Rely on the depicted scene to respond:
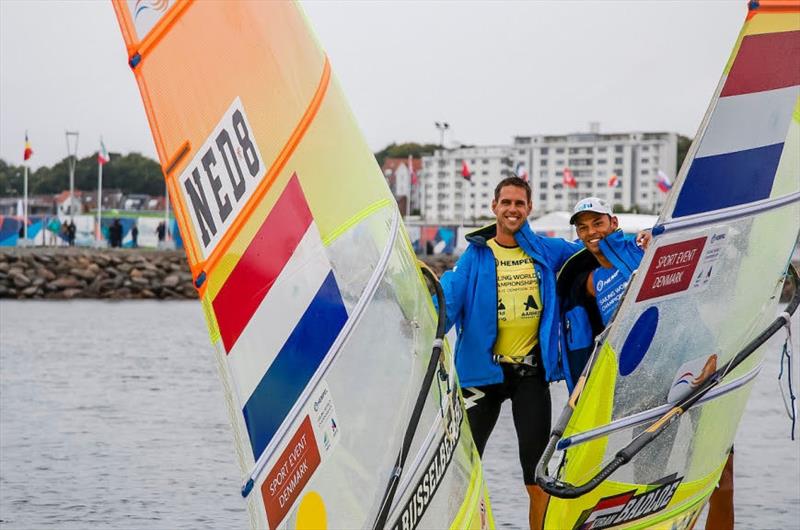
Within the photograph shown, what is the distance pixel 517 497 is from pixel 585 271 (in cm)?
404

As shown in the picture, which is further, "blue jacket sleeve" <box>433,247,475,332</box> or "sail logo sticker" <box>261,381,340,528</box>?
"blue jacket sleeve" <box>433,247,475,332</box>

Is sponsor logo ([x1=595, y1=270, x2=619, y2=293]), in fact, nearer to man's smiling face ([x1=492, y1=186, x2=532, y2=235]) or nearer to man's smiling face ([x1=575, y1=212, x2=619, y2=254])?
man's smiling face ([x1=575, y1=212, x2=619, y2=254])

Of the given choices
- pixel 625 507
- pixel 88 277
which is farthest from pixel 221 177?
pixel 88 277

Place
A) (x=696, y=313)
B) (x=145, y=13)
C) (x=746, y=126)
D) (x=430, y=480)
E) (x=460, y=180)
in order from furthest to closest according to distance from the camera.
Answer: (x=460, y=180) < (x=696, y=313) < (x=746, y=126) < (x=430, y=480) < (x=145, y=13)

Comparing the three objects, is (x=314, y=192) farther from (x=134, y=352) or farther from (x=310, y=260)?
(x=134, y=352)

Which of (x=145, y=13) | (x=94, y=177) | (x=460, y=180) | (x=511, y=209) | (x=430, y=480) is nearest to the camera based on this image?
(x=145, y=13)

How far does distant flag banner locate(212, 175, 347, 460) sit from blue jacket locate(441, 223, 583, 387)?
5.33 feet

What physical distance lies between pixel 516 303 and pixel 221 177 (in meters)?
2.07

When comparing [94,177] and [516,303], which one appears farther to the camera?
[94,177]

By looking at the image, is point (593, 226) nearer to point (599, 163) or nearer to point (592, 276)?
point (592, 276)

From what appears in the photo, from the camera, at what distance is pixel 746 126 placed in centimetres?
455

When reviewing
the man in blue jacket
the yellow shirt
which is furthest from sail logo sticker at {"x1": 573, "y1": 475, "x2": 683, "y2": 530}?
the yellow shirt

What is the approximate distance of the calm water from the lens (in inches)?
332

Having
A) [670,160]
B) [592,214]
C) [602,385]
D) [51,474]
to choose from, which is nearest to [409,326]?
[602,385]
